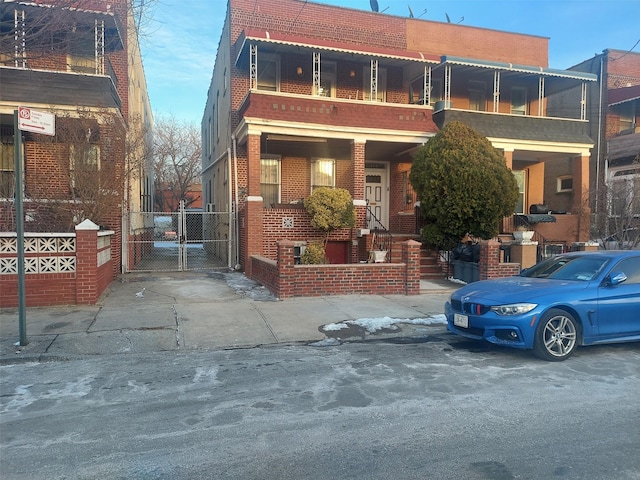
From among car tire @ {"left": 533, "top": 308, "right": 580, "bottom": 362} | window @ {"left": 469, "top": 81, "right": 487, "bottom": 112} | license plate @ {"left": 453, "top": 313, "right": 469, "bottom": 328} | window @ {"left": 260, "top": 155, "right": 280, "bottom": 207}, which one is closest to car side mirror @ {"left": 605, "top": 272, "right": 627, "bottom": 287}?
car tire @ {"left": 533, "top": 308, "right": 580, "bottom": 362}

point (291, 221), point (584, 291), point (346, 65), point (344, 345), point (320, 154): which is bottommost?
point (344, 345)

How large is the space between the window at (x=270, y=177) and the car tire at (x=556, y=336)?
11.4 metres

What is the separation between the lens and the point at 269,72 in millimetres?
15609

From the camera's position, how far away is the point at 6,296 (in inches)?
335

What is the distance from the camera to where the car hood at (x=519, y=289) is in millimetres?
5973

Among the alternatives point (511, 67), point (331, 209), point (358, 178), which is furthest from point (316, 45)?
point (511, 67)

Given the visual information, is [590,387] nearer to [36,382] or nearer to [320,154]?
[36,382]

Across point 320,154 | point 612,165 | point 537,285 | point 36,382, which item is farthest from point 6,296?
point 612,165

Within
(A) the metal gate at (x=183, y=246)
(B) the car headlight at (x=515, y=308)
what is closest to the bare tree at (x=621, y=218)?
(B) the car headlight at (x=515, y=308)

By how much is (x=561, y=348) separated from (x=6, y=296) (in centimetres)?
921

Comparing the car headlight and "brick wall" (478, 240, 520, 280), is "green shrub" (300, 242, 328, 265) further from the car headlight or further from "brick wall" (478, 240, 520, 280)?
the car headlight

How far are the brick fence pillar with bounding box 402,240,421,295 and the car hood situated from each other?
390cm

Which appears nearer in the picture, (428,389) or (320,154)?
(428,389)

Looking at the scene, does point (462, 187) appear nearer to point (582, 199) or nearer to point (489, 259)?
point (489, 259)
